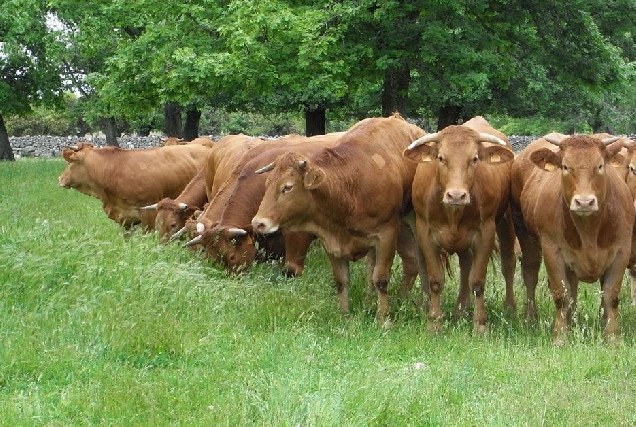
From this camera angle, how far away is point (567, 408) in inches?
241

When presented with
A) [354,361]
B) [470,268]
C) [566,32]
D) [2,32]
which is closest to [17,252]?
[354,361]

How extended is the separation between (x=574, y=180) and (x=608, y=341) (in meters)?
1.45

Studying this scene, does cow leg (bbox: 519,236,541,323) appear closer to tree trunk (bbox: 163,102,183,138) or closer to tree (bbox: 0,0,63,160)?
tree (bbox: 0,0,63,160)

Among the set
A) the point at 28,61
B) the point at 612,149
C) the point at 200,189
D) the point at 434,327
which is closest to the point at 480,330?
the point at 434,327

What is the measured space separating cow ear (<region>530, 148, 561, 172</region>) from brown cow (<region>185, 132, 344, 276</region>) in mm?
2765

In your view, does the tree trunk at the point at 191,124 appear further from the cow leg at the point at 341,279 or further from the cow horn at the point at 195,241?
the cow leg at the point at 341,279

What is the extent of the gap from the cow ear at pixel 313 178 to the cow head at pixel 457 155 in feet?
2.81

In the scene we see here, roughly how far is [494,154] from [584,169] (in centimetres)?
110

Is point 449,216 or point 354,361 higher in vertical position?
point 449,216

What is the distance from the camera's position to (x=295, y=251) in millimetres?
10656

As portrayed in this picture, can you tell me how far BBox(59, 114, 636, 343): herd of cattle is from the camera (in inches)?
330

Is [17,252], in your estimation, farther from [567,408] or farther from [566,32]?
[566,32]

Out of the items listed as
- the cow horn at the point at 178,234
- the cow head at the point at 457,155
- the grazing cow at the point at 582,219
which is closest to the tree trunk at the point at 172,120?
the cow horn at the point at 178,234

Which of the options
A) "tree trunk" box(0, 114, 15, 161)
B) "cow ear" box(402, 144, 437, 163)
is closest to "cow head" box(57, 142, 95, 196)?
"cow ear" box(402, 144, 437, 163)
